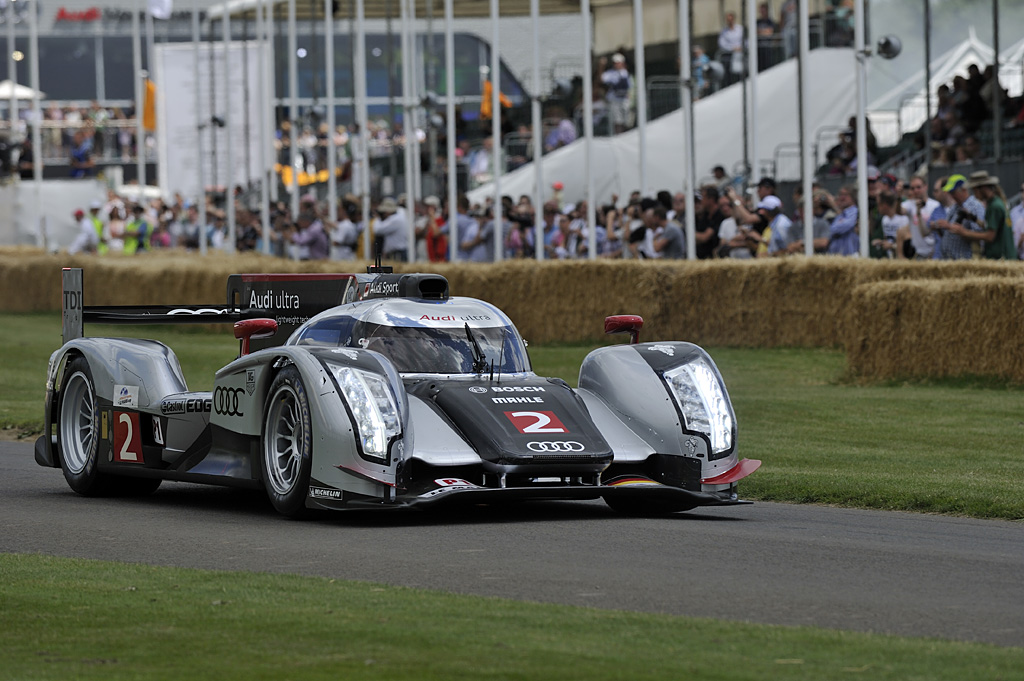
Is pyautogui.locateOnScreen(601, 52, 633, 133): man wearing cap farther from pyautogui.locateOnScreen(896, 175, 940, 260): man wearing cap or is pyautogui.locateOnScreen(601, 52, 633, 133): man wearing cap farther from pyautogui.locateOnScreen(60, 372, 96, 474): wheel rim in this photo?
pyautogui.locateOnScreen(60, 372, 96, 474): wheel rim

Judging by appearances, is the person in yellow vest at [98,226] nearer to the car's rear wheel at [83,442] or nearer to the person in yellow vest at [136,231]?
the person in yellow vest at [136,231]

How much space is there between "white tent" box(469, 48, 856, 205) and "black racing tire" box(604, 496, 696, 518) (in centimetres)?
2230

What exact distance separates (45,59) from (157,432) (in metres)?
71.6

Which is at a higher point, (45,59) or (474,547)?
(45,59)

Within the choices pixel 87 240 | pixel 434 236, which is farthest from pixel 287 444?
pixel 87 240

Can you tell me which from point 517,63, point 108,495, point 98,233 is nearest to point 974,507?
point 108,495

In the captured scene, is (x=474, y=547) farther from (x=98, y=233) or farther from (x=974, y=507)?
(x=98, y=233)

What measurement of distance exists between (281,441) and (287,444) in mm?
38

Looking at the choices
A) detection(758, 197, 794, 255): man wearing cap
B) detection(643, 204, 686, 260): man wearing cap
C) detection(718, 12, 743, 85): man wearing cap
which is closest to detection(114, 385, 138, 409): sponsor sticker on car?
detection(758, 197, 794, 255): man wearing cap

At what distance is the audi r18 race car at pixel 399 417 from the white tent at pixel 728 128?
21065mm

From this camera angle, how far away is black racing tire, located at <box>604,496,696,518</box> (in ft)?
33.2

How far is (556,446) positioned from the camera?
944cm

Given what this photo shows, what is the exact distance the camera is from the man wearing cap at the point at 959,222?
19203mm

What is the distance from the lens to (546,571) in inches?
301
